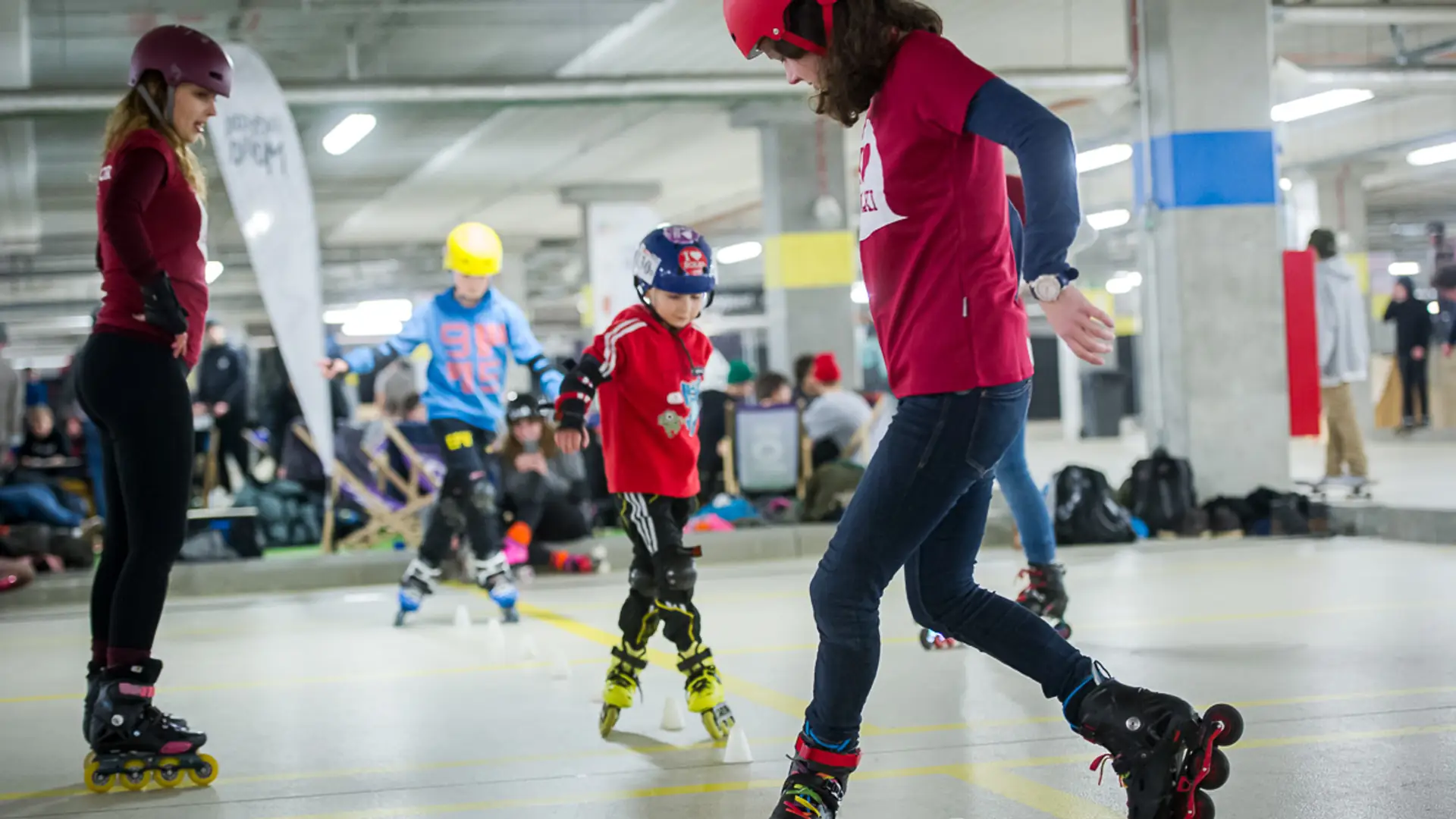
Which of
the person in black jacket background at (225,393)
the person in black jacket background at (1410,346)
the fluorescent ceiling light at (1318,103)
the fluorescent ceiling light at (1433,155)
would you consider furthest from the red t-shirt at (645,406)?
the fluorescent ceiling light at (1433,155)

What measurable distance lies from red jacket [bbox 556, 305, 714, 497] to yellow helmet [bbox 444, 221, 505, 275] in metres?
2.87

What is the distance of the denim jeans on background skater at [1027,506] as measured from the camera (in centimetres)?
522

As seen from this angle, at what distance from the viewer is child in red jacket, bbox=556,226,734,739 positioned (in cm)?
431

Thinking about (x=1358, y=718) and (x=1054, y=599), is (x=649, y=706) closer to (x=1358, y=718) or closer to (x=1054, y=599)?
(x=1054, y=599)

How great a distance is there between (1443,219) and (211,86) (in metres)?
38.9

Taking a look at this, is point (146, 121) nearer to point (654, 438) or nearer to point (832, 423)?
point (654, 438)

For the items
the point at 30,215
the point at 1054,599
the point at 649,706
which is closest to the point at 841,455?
the point at 1054,599

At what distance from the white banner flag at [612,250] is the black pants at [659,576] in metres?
16.0

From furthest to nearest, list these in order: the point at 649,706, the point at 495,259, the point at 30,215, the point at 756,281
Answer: the point at 756,281
the point at 30,215
the point at 495,259
the point at 649,706

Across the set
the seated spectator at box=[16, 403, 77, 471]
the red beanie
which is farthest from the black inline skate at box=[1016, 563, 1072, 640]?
the seated spectator at box=[16, 403, 77, 471]

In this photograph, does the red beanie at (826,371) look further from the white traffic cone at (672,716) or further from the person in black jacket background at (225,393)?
the white traffic cone at (672,716)

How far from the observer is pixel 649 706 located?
4770 millimetres

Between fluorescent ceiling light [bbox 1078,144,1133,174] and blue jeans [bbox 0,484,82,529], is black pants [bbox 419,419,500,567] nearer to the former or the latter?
blue jeans [bbox 0,484,82,529]

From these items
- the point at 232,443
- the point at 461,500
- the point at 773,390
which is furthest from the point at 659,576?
the point at 232,443
